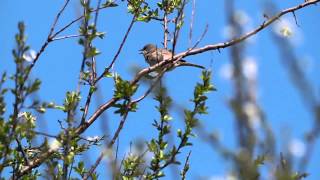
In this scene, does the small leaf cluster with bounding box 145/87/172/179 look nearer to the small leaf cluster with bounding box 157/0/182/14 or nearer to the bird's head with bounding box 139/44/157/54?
the small leaf cluster with bounding box 157/0/182/14

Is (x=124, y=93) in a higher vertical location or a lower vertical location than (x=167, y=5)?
lower

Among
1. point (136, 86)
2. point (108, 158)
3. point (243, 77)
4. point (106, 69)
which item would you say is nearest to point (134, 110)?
point (136, 86)

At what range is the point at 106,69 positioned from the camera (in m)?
6.29

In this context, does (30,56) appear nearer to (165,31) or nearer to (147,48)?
(165,31)

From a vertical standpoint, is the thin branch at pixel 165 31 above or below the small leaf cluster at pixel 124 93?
above

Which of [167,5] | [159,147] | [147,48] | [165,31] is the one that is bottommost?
[159,147]

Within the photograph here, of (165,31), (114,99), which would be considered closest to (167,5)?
(165,31)

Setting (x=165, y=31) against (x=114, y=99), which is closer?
(x=114, y=99)

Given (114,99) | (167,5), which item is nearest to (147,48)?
(167,5)

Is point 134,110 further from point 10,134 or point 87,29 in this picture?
point 10,134

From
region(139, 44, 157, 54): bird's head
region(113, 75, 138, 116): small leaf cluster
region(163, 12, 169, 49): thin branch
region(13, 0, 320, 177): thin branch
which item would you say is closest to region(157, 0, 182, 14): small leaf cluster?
region(163, 12, 169, 49): thin branch

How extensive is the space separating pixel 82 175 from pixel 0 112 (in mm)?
1053

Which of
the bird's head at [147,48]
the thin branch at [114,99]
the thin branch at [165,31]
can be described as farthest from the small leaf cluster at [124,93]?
the bird's head at [147,48]

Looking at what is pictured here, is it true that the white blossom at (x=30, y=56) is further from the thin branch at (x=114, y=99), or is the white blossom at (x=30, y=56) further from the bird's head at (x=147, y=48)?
the bird's head at (x=147, y=48)
